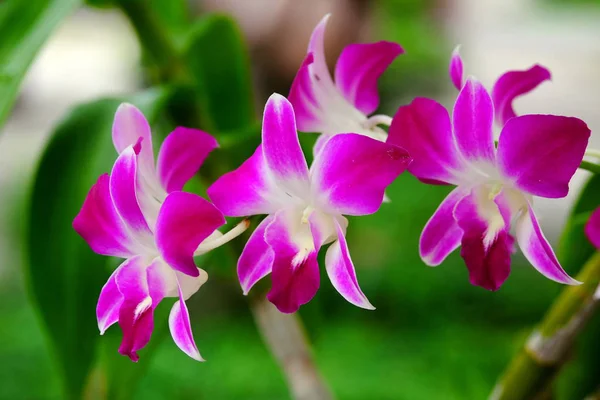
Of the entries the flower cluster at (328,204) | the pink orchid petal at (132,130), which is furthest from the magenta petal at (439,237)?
the pink orchid petal at (132,130)

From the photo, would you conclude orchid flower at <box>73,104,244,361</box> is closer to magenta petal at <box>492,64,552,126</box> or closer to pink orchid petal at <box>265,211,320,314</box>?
pink orchid petal at <box>265,211,320,314</box>

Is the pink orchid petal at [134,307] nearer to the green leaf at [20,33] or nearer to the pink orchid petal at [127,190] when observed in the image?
the pink orchid petal at [127,190]

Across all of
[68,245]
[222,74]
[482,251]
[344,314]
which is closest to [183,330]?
[482,251]

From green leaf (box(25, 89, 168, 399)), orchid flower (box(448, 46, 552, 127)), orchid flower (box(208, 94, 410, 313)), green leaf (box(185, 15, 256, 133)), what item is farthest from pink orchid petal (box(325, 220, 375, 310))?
green leaf (box(185, 15, 256, 133))

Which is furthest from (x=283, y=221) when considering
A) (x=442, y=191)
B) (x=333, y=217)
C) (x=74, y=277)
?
(x=442, y=191)

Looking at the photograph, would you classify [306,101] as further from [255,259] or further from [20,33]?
[20,33]

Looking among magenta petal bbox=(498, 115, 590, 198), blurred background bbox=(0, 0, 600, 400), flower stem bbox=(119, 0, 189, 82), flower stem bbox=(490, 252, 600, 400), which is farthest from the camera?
blurred background bbox=(0, 0, 600, 400)

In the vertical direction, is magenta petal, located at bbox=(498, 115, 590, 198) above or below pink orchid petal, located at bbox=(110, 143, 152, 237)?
above

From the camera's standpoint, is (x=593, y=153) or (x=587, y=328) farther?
(x=587, y=328)
